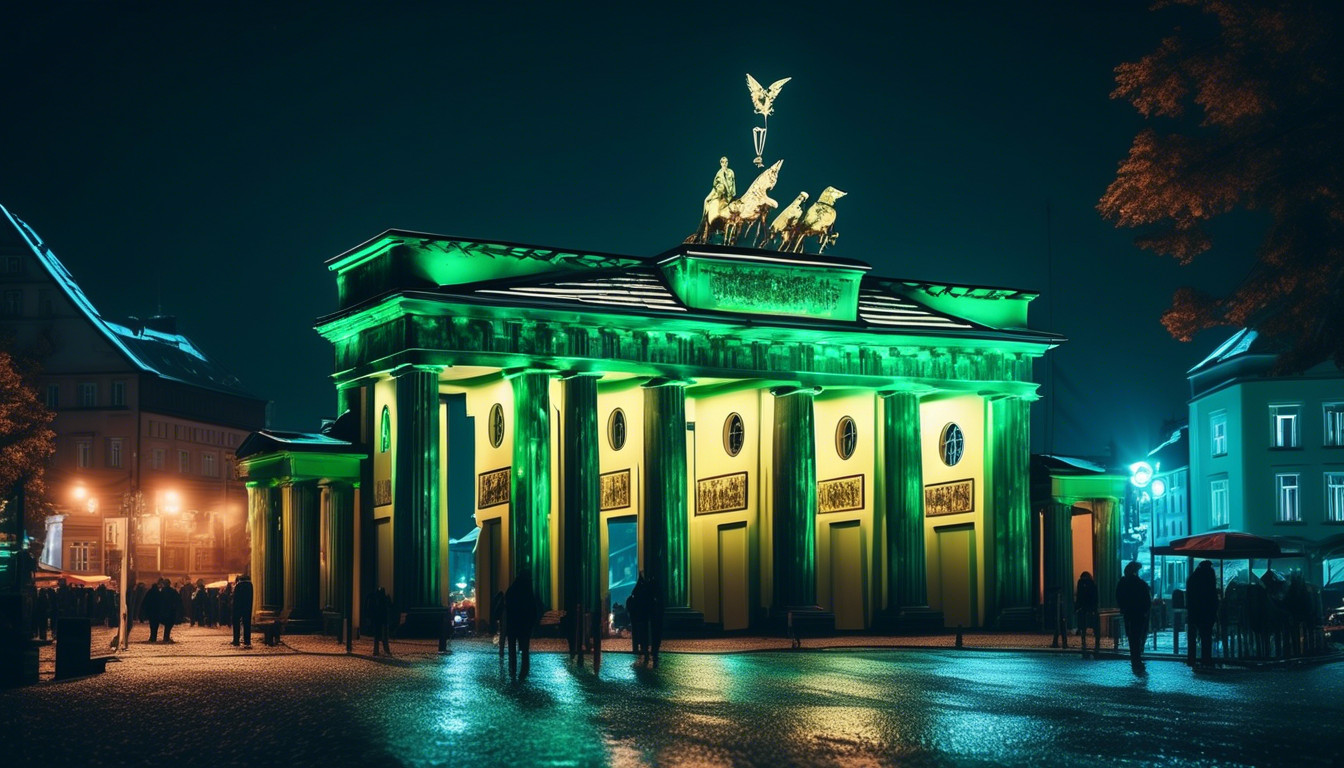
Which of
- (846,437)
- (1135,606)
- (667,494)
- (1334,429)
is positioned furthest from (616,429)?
(1334,429)

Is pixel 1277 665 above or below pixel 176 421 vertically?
below

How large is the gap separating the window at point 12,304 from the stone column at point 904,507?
55449mm

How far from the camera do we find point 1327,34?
27.6 meters

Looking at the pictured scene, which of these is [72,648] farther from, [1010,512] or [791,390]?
[1010,512]

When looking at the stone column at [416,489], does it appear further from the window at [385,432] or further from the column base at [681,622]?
the column base at [681,622]

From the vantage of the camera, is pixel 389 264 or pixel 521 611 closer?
pixel 521 611

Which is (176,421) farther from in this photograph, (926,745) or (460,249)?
(926,745)

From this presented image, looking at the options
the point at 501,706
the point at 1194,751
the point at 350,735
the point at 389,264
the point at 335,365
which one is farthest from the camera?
the point at 335,365

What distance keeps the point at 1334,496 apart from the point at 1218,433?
6.21m

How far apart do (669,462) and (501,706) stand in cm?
2631

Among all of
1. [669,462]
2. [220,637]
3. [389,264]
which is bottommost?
[220,637]

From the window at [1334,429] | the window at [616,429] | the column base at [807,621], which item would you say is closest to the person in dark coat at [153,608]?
the window at [616,429]

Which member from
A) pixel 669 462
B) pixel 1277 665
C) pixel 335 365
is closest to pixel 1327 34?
pixel 1277 665

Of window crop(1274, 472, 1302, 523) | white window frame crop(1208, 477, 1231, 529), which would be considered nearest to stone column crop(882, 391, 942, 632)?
window crop(1274, 472, 1302, 523)
